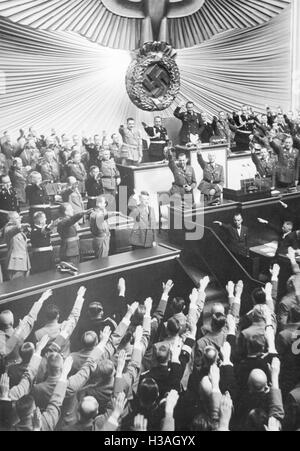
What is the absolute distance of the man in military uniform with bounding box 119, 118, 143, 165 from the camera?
7.34 metres

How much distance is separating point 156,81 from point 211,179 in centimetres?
152

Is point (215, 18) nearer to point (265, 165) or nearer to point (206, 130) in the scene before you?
point (206, 130)

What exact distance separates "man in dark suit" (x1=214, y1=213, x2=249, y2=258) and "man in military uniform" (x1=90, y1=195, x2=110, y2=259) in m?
1.55

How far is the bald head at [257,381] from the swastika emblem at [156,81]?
3.54m

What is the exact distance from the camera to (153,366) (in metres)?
6.40

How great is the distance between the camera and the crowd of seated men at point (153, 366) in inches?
227

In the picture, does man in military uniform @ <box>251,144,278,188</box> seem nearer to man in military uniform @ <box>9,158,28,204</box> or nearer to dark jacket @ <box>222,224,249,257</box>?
dark jacket @ <box>222,224,249,257</box>

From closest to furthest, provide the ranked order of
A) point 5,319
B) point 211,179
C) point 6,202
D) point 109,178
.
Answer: point 5,319, point 6,202, point 109,178, point 211,179

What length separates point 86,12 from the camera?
6707 millimetres

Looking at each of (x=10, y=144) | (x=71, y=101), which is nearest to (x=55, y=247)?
(x=10, y=144)

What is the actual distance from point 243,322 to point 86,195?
7.95 ft

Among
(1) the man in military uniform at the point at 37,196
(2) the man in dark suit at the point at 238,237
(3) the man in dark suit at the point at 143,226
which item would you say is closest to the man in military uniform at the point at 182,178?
(2) the man in dark suit at the point at 238,237

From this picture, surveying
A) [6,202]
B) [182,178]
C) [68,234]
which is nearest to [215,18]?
[182,178]

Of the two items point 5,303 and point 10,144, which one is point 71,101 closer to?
point 10,144
